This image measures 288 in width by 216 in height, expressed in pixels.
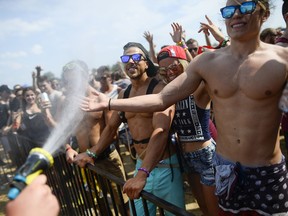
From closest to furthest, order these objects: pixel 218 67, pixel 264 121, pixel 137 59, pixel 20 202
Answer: pixel 20 202
pixel 264 121
pixel 218 67
pixel 137 59

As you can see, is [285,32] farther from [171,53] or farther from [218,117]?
[218,117]

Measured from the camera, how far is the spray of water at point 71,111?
8.08 ft

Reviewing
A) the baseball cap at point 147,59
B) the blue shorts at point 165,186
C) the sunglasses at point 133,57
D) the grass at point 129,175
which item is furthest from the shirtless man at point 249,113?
the grass at point 129,175

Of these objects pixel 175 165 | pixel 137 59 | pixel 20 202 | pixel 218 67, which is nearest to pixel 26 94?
pixel 137 59

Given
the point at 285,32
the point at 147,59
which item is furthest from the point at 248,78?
the point at 147,59

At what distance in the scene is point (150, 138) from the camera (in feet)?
9.52

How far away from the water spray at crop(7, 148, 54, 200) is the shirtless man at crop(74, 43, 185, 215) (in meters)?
1.30

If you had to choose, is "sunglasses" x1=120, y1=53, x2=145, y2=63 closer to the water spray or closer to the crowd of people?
the crowd of people

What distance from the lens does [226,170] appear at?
7.34ft

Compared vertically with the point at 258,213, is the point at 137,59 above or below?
above

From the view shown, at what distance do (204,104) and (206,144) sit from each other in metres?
0.45

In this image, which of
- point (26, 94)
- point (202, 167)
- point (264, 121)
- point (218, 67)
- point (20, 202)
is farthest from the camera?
point (26, 94)

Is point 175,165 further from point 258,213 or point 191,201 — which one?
point 191,201

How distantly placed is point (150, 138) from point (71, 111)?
886 millimetres
